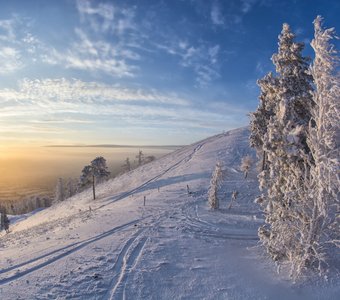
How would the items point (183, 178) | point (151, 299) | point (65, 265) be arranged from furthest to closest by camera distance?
point (183, 178) < point (65, 265) < point (151, 299)

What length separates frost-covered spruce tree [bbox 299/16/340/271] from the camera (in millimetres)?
15844

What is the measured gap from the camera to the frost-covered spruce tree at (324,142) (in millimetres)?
15844

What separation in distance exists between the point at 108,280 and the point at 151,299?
2.68m

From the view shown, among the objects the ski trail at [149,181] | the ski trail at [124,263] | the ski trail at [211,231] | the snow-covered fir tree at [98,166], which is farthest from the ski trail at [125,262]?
the snow-covered fir tree at [98,166]

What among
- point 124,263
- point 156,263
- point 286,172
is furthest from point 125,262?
point 286,172

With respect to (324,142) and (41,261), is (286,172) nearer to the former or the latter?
(324,142)

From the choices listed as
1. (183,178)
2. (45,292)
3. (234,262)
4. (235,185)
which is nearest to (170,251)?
(234,262)

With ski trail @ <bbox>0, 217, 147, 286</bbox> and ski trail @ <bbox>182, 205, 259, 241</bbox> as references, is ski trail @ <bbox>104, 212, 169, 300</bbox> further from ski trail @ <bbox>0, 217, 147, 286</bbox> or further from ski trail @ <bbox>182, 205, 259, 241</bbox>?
ski trail @ <bbox>182, 205, 259, 241</bbox>

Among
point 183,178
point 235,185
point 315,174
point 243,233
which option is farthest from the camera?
point 183,178

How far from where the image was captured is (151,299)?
14.8m

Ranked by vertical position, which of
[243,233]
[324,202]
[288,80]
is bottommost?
[243,233]

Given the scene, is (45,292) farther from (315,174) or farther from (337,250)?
(337,250)

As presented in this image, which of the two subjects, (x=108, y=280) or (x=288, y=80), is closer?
(x=108, y=280)

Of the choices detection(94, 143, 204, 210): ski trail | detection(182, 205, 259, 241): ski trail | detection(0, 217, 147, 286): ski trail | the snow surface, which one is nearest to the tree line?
the snow surface
